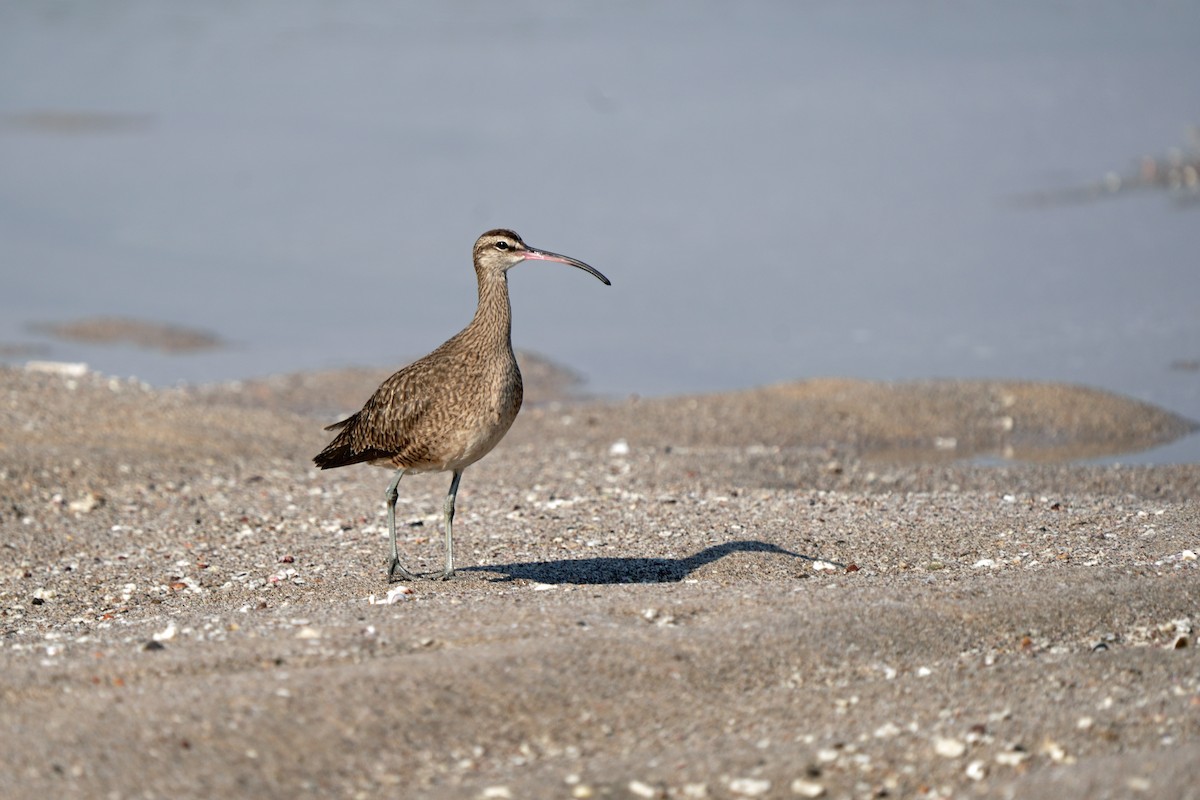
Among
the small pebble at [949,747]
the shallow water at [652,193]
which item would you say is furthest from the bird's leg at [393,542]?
the shallow water at [652,193]

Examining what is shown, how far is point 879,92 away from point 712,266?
37.4ft

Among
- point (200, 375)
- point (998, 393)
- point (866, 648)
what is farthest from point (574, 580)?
point (200, 375)

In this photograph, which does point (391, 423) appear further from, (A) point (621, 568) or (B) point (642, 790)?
(B) point (642, 790)

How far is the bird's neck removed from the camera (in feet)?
27.9

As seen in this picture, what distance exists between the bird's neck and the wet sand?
4.51 ft

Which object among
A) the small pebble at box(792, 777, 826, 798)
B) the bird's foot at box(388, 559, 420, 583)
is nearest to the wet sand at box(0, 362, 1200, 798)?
the small pebble at box(792, 777, 826, 798)

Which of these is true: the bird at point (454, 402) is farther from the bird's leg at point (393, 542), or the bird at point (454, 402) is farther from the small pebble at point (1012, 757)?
the small pebble at point (1012, 757)

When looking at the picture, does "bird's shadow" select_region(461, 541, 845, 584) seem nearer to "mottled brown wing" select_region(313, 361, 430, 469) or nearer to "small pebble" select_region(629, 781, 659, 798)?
"mottled brown wing" select_region(313, 361, 430, 469)

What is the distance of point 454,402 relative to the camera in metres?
8.27

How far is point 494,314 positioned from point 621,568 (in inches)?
65.8

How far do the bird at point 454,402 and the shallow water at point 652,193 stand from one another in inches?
274

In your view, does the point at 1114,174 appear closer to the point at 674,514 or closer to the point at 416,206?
the point at 416,206

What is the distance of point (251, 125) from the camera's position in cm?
3152

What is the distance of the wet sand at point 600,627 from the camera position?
5.45m
